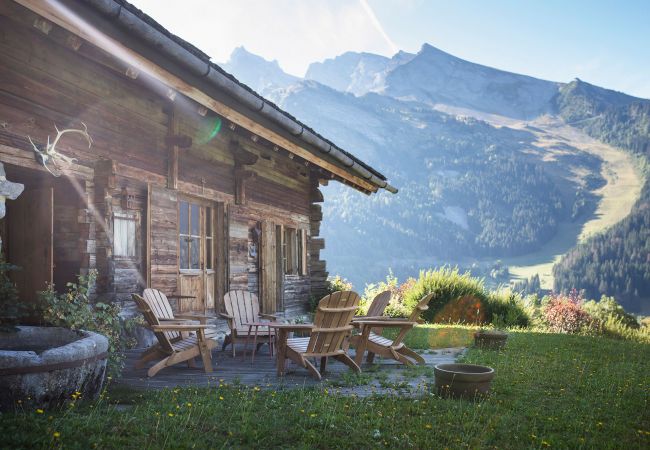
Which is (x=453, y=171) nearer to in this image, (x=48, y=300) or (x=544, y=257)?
(x=544, y=257)

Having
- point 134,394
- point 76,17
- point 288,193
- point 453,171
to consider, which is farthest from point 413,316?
point 453,171

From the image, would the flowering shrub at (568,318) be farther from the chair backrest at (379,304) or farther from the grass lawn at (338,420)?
the grass lawn at (338,420)

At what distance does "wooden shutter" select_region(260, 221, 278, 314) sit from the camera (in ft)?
32.6

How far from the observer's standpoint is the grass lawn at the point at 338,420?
122 inches

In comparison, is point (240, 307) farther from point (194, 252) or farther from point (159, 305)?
point (194, 252)

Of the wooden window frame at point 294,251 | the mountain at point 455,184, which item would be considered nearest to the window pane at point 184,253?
the wooden window frame at point 294,251

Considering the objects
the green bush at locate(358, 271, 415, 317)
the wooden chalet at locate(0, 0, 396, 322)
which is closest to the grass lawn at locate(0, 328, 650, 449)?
the wooden chalet at locate(0, 0, 396, 322)

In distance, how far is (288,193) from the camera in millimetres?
11164

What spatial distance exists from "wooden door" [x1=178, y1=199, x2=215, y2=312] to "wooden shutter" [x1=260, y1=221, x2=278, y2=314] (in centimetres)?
138

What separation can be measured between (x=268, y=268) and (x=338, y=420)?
6688 mm

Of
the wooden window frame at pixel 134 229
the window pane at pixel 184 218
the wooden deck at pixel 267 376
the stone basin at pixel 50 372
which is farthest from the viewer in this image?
the window pane at pixel 184 218

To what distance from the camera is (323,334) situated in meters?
5.55

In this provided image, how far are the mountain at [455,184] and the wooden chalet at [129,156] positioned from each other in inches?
3416

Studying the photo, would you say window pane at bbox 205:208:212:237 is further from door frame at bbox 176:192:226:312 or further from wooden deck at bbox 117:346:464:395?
wooden deck at bbox 117:346:464:395
